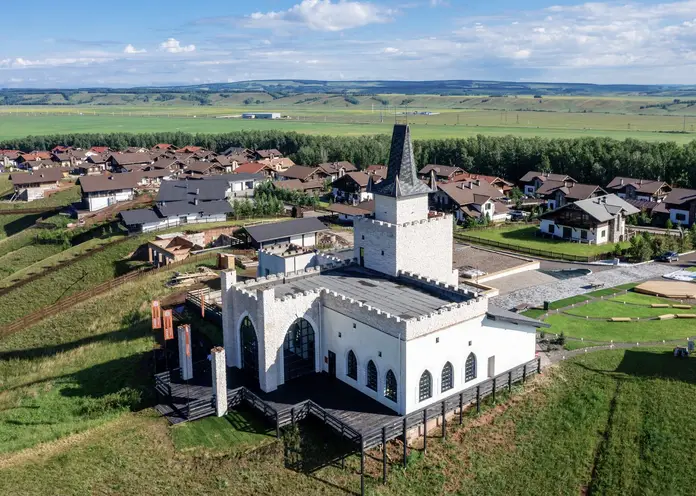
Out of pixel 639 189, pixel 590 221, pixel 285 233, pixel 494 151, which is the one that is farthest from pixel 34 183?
pixel 639 189

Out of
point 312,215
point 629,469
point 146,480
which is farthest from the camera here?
point 312,215

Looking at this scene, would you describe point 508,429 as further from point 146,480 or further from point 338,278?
point 146,480

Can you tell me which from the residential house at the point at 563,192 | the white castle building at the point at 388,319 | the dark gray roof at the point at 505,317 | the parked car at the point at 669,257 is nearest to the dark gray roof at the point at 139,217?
the white castle building at the point at 388,319

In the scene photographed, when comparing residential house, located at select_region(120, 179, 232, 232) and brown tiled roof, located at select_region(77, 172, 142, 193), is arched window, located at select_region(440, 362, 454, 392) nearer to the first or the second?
residential house, located at select_region(120, 179, 232, 232)

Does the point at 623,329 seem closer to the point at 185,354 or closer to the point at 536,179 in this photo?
the point at 185,354

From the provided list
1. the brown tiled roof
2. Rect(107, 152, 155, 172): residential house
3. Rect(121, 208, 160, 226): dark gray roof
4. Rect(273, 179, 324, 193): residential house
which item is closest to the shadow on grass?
Rect(121, 208, 160, 226): dark gray roof

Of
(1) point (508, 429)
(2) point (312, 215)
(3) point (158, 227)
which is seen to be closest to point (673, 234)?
(2) point (312, 215)

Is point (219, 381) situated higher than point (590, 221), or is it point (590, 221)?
point (590, 221)

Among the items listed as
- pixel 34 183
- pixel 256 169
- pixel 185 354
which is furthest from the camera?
pixel 256 169
